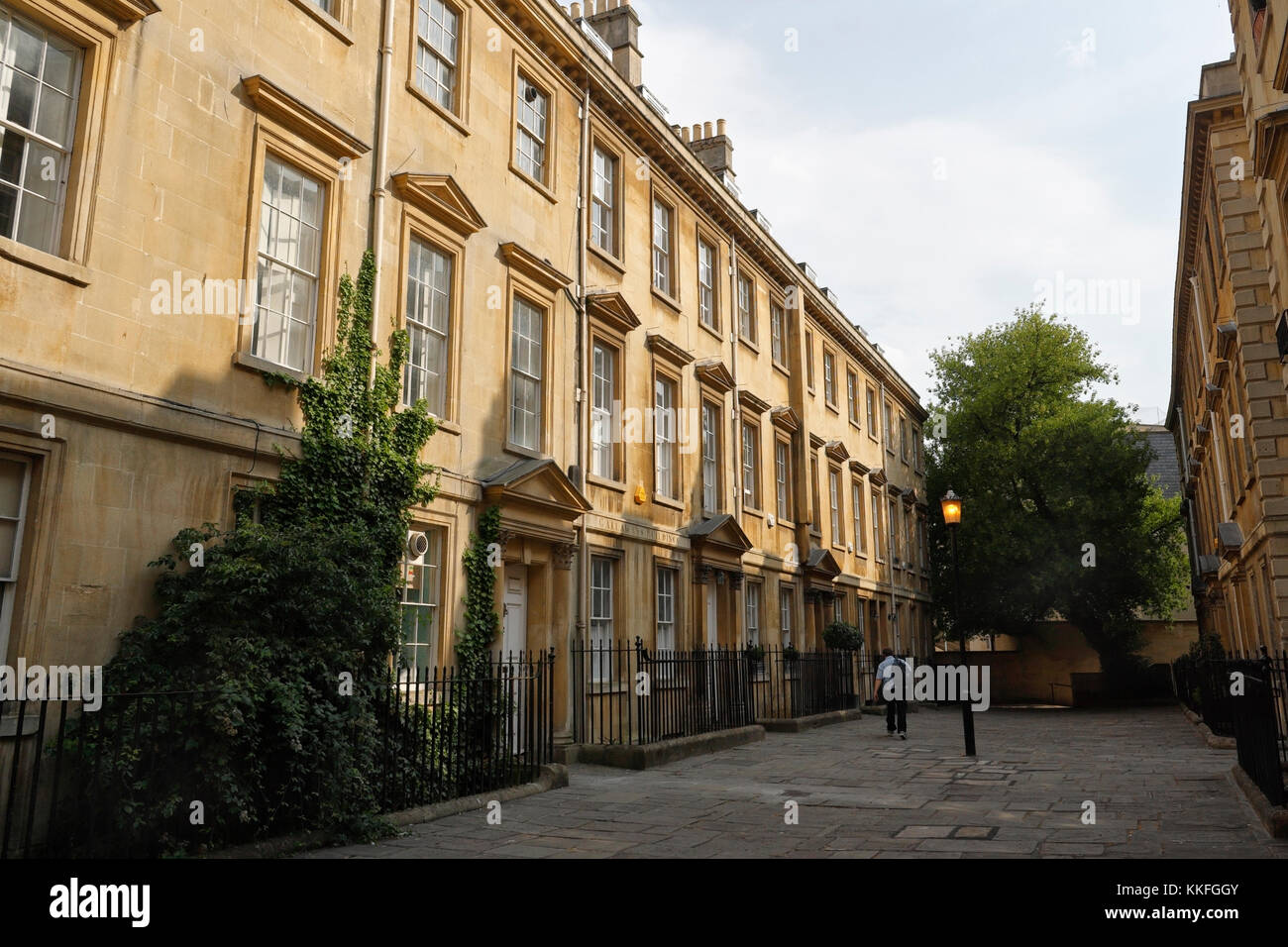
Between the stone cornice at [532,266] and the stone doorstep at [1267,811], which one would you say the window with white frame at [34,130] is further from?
the stone doorstep at [1267,811]

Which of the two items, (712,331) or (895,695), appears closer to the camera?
(895,695)

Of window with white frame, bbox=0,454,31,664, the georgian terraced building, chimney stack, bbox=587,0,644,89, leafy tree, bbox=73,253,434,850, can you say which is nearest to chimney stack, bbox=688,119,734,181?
the georgian terraced building

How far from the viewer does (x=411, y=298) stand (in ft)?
39.3

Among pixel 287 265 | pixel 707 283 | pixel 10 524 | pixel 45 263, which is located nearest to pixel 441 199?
pixel 287 265

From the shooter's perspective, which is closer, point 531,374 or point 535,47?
point 531,374

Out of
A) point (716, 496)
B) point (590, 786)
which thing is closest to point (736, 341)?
point (716, 496)

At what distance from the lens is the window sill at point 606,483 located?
1540cm

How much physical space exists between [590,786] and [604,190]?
35.5 feet

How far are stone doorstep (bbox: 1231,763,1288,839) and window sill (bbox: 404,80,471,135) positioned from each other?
470 inches

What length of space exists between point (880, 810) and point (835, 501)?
19.3 metres

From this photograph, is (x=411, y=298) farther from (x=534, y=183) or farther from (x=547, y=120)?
(x=547, y=120)

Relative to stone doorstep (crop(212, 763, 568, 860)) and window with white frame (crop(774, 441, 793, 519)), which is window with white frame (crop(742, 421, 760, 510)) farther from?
stone doorstep (crop(212, 763, 568, 860))

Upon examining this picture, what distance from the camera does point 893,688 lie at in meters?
18.4
